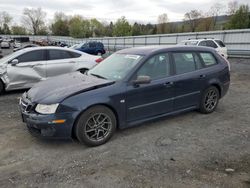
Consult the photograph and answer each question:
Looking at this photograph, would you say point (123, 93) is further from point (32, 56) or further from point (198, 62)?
point (32, 56)

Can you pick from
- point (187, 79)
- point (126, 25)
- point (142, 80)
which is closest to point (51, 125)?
point (142, 80)

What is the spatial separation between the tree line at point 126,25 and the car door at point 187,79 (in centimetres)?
3533

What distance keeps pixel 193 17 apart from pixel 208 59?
60.8 m

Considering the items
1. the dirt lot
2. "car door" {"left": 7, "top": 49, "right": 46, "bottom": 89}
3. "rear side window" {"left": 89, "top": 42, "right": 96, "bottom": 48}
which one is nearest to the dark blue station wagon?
the dirt lot

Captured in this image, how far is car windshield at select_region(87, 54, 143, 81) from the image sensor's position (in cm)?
405

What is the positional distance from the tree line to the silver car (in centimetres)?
3467

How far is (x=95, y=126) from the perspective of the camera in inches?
145

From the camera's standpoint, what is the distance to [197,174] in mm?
2947

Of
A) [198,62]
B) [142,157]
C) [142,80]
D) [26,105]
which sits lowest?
[142,157]

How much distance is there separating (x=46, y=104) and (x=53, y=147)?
792mm

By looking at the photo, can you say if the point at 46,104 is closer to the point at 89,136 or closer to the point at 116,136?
the point at 89,136

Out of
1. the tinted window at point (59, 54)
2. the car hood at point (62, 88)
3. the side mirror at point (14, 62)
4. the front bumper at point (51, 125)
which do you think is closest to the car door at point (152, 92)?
the car hood at point (62, 88)

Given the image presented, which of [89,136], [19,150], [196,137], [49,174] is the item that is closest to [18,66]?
[19,150]

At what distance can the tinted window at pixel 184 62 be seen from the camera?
4562mm
